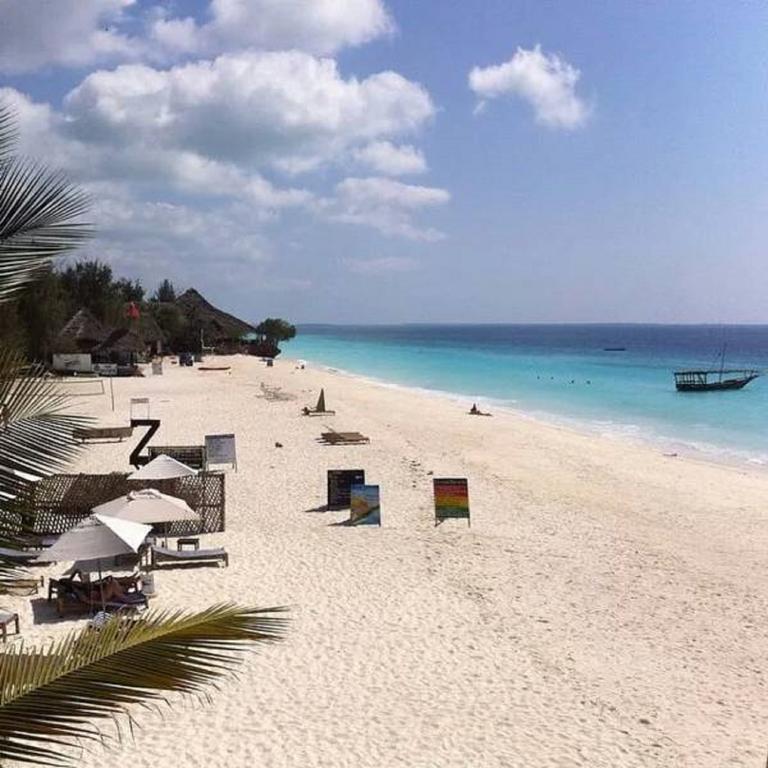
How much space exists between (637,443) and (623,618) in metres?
21.2

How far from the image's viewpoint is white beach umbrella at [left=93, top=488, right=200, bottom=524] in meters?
11.3

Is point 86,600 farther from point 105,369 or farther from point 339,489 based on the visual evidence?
point 105,369

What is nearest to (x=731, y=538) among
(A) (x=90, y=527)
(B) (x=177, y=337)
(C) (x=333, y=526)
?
(C) (x=333, y=526)

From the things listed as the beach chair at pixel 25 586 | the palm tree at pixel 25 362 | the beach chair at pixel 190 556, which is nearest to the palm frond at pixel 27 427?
the palm tree at pixel 25 362

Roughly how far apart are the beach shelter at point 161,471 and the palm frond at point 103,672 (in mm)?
10449

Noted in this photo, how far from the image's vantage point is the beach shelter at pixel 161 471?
13.5 metres

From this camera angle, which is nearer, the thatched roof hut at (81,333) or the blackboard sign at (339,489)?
the blackboard sign at (339,489)

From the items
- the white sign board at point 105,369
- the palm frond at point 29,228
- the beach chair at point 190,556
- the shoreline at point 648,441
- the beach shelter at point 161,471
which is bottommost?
the shoreline at point 648,441

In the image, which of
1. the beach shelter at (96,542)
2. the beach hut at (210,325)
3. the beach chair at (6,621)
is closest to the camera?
the beach chair at (6,621)

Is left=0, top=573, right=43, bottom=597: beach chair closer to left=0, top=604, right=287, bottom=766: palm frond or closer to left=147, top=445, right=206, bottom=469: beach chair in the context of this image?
left=0, top=604, right=287, bottom=766: palm frond

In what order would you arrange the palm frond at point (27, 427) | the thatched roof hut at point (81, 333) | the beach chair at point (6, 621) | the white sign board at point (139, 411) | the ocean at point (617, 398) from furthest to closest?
the thatched roof hut at point (81, 333)
the ocean at point (617, 398)
the white sign board at point (139, 411)
the beach chair at point (6, 621)
the palm frond at point (27, 427)

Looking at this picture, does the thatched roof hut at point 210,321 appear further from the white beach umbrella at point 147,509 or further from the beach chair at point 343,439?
the white beach umbrella at point 147,509

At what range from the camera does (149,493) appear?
11680 mm

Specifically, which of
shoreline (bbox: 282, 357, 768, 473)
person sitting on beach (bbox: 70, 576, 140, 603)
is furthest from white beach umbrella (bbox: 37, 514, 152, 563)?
shoreline (bbox: 282, 357, 768, 473)
